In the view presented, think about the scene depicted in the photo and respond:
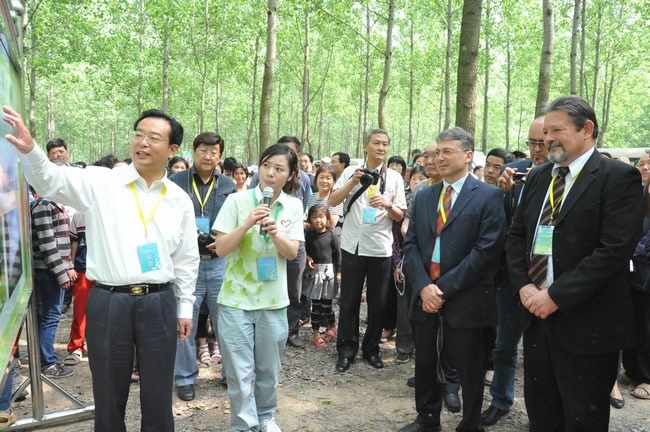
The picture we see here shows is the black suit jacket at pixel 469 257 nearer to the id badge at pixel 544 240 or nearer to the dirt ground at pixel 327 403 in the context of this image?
the id badge at pixel 544 240

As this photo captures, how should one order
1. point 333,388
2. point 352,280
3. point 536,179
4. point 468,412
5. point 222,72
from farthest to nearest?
point 222,72 → point 352,280 → point 333,388 → point 468,412 → point 536,179

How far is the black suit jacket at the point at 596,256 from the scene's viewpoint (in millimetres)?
2564

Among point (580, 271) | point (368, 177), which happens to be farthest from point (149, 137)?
point (580, 271)

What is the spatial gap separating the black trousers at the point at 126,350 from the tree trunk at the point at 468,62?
412 cm

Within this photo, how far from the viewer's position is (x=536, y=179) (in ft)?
9.91

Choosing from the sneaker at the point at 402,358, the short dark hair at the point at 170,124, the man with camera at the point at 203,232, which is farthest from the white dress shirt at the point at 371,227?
the short dark hair at the point at 170,124

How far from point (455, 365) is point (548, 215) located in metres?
1.30

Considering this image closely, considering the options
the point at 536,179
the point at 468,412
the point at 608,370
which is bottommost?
the point at 468,412

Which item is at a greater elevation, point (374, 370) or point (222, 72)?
point (222, 72)

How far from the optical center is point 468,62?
5.71 meters

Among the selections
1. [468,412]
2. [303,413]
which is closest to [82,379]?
[303,413]

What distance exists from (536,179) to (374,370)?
2.65 metres

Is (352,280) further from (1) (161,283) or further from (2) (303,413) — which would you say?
(1) (161,283)

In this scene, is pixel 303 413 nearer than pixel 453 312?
No
